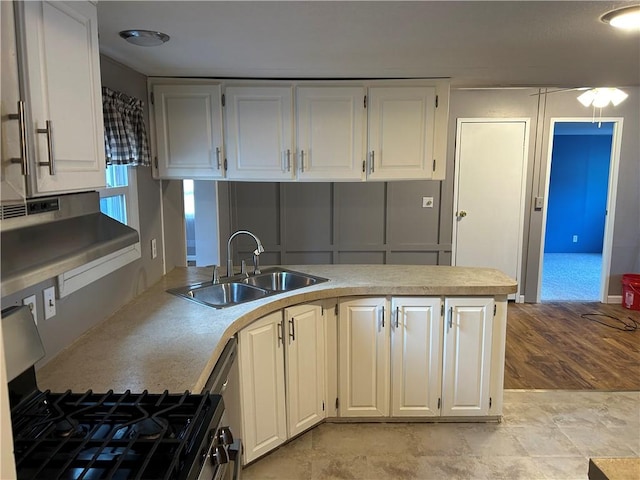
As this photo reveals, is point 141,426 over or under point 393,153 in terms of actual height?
under

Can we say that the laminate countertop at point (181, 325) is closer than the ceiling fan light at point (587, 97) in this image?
Yes

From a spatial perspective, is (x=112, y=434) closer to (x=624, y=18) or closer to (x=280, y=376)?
(x=280, y=376)

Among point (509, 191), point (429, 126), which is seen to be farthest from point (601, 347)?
point (429, 126)

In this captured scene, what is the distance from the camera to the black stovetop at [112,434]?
1046 millimetres

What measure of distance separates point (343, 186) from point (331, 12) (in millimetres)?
3364

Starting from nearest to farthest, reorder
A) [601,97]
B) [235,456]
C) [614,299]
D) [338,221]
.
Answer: [235,456] → [601,97] → [338,221] → [614,299]

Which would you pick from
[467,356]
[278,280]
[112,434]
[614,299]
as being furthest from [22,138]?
[614,299]

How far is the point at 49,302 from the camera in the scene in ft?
5.48

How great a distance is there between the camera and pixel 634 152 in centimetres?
507

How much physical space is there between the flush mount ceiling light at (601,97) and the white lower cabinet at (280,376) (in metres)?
3.94

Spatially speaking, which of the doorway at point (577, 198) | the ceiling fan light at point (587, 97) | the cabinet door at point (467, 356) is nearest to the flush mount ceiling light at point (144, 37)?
the cabinet door at point (467, 356)

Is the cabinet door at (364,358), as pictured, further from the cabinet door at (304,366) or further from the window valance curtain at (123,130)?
the window valance curtain at (123,130)

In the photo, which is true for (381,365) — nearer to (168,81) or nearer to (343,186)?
(168,81)

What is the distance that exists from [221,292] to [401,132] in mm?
1463
